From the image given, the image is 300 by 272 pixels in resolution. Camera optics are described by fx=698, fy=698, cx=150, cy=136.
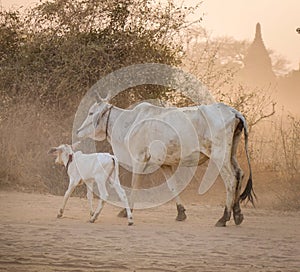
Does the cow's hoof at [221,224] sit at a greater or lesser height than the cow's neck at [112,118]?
lesser

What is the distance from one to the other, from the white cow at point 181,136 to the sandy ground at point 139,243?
0.58 metres

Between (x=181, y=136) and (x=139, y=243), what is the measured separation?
287cm

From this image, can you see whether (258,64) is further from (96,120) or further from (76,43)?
(96,120)

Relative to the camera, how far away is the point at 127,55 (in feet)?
48.0

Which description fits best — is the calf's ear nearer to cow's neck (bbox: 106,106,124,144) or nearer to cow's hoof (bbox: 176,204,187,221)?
cow's neck (bbox: 106,106,124,144)

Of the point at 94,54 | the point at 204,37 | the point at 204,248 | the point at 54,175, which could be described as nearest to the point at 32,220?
the point at 204,248

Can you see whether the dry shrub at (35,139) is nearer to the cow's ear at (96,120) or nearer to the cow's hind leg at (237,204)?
the cow's ear at (96,120)

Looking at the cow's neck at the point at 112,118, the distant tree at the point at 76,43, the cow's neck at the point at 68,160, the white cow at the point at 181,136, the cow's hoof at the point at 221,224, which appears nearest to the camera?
the cow's hoof at the point at 221,224

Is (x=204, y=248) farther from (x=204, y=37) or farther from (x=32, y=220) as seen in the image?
(x=204, y=37)

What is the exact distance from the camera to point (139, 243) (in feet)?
22.7

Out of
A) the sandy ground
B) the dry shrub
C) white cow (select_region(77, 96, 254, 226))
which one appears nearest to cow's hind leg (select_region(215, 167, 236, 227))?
white cow (select_region(77, 96, 254, 226))

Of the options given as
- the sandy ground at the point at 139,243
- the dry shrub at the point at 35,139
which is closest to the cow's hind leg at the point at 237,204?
the sandy ground at the point at 139,243

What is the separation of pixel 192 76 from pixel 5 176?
4.74 metres

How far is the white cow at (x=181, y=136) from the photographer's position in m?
9.20
